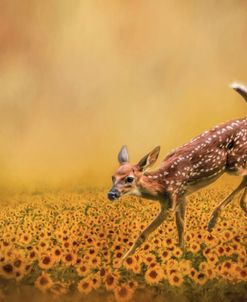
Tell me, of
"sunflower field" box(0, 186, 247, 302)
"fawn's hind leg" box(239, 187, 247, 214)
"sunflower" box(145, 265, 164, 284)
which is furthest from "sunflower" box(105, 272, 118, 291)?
"fawn's hind leg" box(239, 187, 247, 214)

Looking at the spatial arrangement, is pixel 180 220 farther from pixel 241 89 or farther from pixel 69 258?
pixel 241 89

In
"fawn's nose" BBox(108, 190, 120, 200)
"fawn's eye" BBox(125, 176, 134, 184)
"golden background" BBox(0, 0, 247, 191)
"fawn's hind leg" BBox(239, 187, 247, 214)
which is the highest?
"golden background" BBox(0, 0, 247, 191)

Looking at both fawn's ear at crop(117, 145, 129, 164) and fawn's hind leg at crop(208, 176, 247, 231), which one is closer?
fawn's ear at crop(117, 145, 129, 164)

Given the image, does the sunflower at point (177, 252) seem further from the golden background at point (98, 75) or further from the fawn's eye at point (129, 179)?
the golden background at point (98, 75)

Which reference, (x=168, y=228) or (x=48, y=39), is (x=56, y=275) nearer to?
(x=168, y=228)

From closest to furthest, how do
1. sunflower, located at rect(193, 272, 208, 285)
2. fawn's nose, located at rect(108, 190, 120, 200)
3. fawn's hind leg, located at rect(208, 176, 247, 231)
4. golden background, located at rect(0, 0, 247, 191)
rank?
fawn's nose, located at rect(108, 190, 120, 200), sunflower, located at rect(193, 272, 208, 285), fawn's hind leg, located at rect(208, 176, 247, 231), golden background, located at rect(0, 0, 247, 191)

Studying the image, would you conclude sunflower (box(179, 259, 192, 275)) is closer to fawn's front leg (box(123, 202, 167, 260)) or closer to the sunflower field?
the sunflower field

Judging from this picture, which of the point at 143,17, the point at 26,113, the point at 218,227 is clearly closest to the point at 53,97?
the point at 26,113
